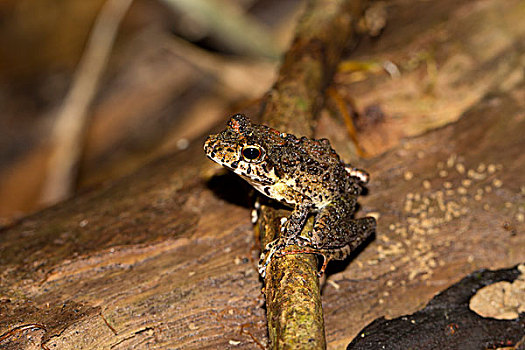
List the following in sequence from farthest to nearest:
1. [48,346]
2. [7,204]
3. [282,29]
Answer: [282,29]
[7,204]
[48,346]

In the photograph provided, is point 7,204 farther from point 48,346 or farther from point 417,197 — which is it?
point 417,197

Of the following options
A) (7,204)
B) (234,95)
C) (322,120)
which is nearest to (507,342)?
(322,120)

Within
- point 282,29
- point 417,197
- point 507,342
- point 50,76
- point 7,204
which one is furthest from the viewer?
point 282,29

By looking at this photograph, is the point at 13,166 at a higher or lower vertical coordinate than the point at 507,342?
lower

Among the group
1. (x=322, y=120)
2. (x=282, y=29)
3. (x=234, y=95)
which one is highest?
(x=322, y=120)

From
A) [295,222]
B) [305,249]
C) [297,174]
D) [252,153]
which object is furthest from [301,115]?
[305,249]

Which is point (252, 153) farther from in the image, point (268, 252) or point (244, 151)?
point (268, 252)

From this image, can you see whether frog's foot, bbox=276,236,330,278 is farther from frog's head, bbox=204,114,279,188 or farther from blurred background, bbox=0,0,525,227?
blurred background, bbox=0,0,525,227
